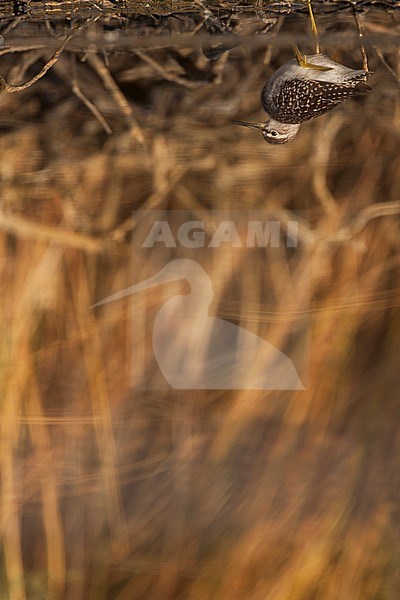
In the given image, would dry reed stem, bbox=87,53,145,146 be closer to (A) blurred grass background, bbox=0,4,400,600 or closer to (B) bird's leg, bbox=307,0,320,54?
(A) blurred grass background, bbox=0,4,400,600

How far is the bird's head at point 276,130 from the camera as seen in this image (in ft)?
3.79

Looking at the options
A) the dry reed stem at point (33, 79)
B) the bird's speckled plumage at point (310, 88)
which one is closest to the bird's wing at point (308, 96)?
the bird's speckled plumage at point (310, 88)

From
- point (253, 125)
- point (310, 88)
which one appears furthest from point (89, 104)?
point (310, 88)

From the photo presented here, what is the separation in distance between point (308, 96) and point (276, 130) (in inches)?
3.5

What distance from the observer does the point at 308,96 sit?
1099 millimetres

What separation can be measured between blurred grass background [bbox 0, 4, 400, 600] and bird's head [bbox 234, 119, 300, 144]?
0.02 m

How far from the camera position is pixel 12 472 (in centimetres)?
123

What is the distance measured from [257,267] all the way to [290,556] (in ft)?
1.91

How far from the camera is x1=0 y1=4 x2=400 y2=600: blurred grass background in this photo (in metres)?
1.17

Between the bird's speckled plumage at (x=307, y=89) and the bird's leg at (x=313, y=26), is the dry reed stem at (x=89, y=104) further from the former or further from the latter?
the bird's leg at (x=313, y=26)

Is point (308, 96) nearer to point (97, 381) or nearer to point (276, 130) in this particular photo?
point (276, 130)

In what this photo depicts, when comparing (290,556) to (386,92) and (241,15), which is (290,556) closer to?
(386,92)

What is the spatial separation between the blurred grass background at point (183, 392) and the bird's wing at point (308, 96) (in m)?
0.05

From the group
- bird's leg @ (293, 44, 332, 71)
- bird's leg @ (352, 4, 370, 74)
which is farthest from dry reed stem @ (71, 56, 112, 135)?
bird's leg @ (352, 4, 370, 74)
